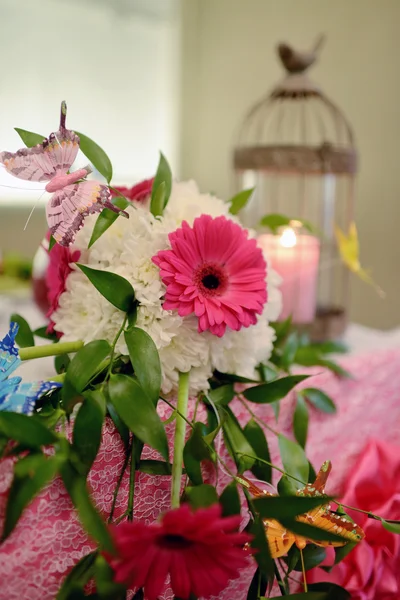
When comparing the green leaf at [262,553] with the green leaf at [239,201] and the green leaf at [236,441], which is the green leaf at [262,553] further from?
the green leaf at [239,201]

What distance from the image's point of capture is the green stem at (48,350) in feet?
1.46

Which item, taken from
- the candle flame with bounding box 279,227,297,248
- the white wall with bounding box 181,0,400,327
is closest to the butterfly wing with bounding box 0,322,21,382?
the candle flame with bounding box 279,227,297,248

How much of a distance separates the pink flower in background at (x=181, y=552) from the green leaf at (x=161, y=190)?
0.95ft

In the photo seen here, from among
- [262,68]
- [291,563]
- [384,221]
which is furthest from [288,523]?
[262,68]

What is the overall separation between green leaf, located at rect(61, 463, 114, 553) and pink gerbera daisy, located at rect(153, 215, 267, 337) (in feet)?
0.50

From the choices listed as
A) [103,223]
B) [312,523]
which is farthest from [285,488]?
[103,223]

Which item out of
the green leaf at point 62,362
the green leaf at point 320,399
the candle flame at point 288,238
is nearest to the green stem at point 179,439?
the green leaf at point 62,362

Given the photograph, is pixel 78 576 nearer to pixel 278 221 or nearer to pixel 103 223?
pixel 103 223

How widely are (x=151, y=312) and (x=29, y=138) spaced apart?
17cm

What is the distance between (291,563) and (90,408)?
20 centimetres

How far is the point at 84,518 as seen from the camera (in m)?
0.32

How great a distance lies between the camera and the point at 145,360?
1.36ft

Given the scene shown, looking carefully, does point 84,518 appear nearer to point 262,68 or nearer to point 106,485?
point 106,485

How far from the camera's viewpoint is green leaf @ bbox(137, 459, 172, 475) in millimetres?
429
